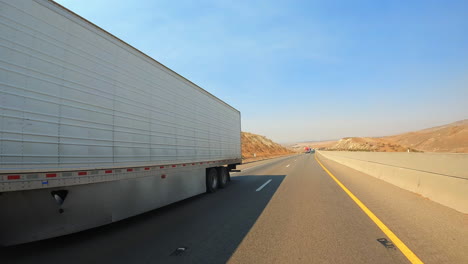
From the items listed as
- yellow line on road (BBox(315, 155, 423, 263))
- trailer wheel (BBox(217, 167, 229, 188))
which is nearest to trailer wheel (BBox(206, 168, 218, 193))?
trailer wheel (BBox(217, 167, 229, 188))

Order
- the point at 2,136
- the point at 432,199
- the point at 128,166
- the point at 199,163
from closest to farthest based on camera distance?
the point at 2,136, the point at 128,166, the point at 432,199, the point at 199,163

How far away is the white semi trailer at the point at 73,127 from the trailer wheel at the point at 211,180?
101 inches

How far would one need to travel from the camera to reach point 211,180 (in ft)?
36.4

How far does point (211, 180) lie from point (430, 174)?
24.3 ft

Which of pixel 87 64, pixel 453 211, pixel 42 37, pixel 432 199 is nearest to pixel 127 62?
pixel 87 64

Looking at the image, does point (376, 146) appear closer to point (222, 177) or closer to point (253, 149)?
point (253, 149)

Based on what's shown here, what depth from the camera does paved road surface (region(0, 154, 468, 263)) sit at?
422 centimetres

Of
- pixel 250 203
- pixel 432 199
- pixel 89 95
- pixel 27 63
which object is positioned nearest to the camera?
pixel 27 63

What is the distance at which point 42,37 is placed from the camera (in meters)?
4.53

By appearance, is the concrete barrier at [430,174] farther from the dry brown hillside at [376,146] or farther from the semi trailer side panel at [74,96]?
the dry brown hillside at [376,146]

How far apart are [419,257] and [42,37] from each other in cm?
679

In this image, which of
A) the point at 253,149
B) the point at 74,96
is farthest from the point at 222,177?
the point at 253,149

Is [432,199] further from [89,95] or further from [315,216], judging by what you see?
[89,95]

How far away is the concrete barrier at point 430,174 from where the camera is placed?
6629 millimetres
